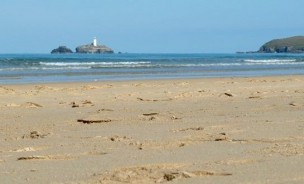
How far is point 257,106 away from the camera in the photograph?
10.1m

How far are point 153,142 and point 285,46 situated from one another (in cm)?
16426

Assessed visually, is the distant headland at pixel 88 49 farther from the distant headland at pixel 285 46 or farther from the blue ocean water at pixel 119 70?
the blue ocean water at pixel 119 70

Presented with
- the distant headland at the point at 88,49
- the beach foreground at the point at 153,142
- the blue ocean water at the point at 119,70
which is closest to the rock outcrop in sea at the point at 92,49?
the distant headland at the point at 88,49

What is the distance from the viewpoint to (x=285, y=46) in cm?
16562

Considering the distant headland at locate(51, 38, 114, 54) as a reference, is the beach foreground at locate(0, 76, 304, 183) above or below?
above

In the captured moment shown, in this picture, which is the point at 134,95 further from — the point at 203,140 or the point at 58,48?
the point at 58,48

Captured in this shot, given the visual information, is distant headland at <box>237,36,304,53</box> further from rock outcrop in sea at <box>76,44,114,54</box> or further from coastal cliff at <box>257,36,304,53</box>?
rock outcrop in sea at <box>76,44,114,54</box>

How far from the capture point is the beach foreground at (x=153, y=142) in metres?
4.71

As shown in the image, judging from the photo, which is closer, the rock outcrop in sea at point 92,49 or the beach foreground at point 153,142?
the beach foreground at point 153,142

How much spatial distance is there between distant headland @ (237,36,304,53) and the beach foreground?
508 feet

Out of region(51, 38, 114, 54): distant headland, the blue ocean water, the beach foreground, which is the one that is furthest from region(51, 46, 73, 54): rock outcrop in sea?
the beach foreground

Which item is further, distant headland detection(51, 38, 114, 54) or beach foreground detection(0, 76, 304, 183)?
distant headland detection(51, 38, 114, 54)

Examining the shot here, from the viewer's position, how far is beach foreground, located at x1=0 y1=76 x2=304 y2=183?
4.71 m

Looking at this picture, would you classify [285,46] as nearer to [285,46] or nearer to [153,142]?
[285,46]
